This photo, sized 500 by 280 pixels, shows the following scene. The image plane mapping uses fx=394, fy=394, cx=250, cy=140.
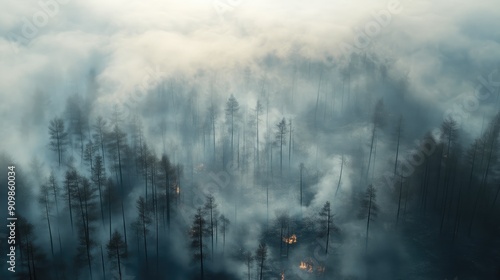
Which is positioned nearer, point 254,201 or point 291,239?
point 291,239

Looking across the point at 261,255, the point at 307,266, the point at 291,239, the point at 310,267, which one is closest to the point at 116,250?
the point at 261,255

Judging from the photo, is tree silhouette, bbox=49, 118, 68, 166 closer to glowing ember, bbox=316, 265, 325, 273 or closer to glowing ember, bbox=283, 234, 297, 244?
glowing ember, bbox=283, 234, 297, 244

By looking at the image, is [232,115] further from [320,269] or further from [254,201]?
[320,269]

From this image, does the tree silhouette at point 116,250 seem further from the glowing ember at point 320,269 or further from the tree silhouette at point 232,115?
the tree silhouette at point 232,115

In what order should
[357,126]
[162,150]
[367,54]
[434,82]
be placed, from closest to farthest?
[162,150]
[357,126]
[434,82]
[367,54]

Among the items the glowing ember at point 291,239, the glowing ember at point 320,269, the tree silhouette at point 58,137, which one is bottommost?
the glowing ember at point 320,269

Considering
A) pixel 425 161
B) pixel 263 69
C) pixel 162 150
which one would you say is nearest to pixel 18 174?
pixel 162 150

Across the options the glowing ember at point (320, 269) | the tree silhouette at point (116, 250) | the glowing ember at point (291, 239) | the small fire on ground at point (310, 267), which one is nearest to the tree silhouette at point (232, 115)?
the glowing ember at point (291, 239)

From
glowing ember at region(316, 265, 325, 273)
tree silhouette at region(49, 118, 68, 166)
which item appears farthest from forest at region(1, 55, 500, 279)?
tree silhouette at region(49, 118, 68, 166)

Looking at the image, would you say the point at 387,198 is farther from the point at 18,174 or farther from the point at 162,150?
the point at 18,174

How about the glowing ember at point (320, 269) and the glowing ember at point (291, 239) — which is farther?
the glowing ember at point (291, 239)

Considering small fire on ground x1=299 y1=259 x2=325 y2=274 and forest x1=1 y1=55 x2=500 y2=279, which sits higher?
forest x1=1 y1=55 x2=500 y2=279
